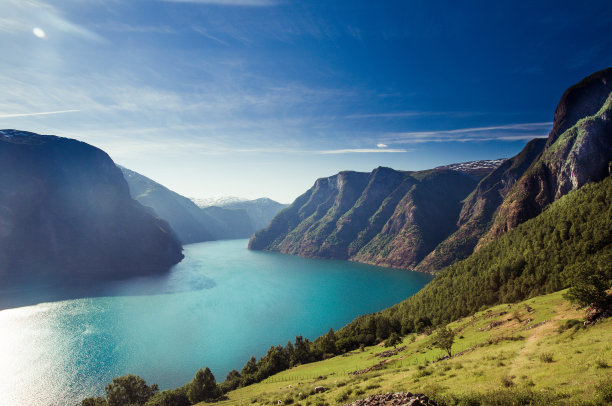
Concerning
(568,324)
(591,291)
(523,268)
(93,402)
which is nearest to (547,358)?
(568,324)

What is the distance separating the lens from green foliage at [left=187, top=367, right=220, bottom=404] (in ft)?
187

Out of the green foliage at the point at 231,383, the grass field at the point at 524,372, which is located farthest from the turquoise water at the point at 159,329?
the grass field at the point at 524,372

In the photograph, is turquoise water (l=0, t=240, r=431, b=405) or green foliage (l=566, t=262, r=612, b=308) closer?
green foliage (l=566, t=262, r=612, b=308)

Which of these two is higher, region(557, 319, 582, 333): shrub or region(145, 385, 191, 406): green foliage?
region(557, 319, 582, 333): shrub

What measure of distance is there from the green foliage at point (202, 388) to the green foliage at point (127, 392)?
10.3 meters

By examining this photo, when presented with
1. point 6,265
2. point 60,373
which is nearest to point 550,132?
point 60,373

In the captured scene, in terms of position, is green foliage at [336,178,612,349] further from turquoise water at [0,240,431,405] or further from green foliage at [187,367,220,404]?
green foliage at [187,367,220,404]

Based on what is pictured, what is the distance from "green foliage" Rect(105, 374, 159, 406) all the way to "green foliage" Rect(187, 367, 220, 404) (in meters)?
10.3

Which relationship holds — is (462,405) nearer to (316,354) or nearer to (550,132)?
(316,354)

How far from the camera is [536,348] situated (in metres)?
29.3

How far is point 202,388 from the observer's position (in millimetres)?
57469

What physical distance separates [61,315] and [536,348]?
562ft

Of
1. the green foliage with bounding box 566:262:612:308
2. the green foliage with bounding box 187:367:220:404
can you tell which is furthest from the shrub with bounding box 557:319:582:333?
the green foliage with bounding box 187:367:220:404

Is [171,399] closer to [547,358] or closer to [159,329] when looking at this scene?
[159,329]
